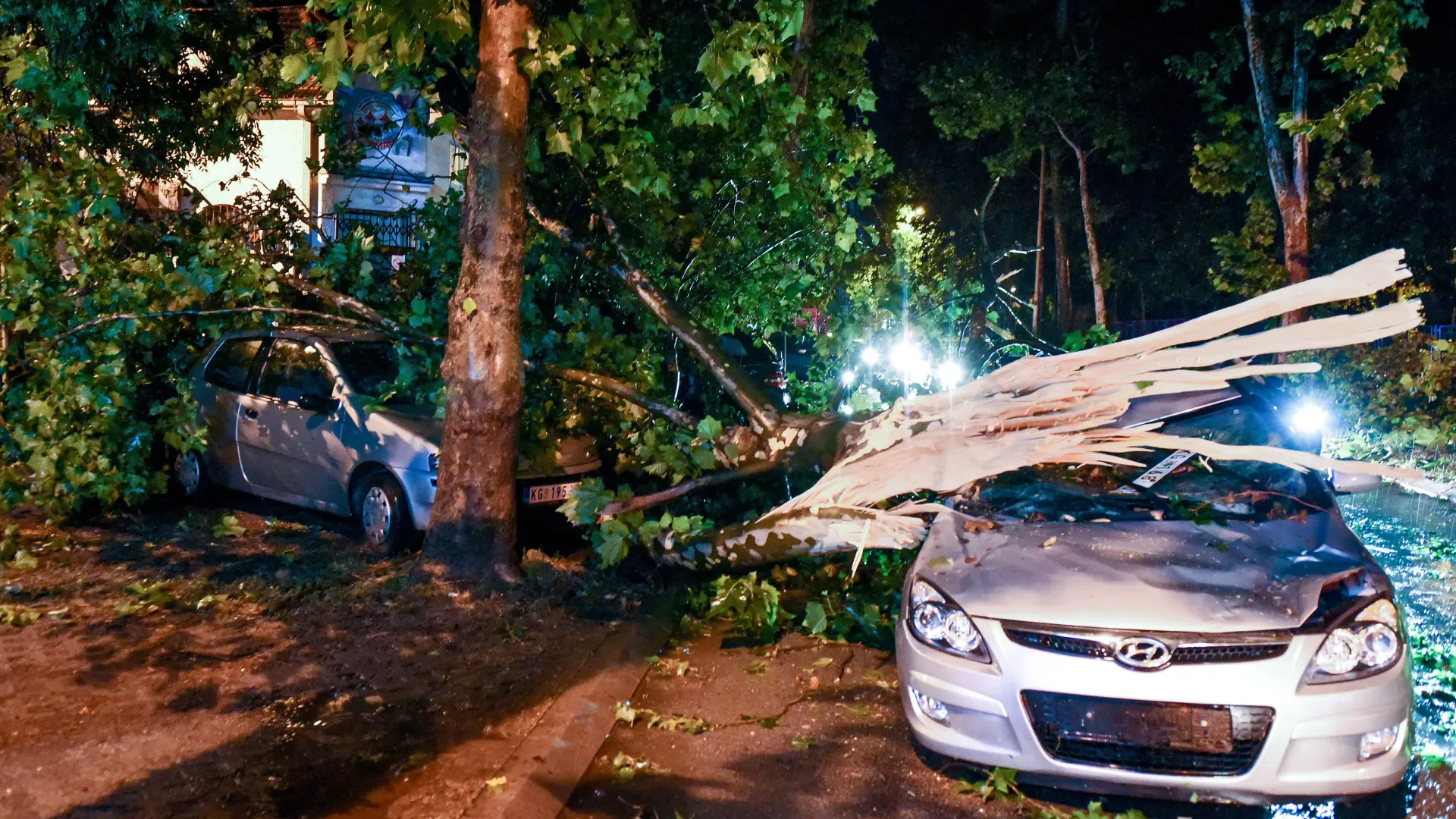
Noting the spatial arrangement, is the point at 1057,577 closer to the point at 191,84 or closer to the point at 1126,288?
the point at 191,84

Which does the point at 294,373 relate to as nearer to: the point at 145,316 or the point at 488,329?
the point at 145,316

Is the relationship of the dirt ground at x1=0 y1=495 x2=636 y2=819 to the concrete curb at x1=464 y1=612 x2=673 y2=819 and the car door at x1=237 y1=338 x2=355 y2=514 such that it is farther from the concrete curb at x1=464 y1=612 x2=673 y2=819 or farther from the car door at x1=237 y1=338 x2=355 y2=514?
the car door at x1=237 y1=338 x2=355 y2=514

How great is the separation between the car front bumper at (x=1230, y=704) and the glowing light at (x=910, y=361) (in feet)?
17.9

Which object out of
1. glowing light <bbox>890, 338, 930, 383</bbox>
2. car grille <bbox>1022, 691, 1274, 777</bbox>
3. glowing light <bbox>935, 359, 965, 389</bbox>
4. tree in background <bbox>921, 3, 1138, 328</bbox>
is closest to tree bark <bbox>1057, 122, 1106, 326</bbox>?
tree in background <bbox>921, 3, 1138, 328</bbox>

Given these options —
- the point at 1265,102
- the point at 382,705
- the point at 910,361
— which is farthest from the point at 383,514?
the point at 1265,102

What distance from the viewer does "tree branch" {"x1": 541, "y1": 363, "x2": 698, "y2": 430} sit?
7.18m

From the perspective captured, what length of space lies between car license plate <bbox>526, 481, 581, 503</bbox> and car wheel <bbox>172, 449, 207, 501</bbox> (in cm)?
347

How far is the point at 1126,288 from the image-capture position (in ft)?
148

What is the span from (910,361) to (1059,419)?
699 cm

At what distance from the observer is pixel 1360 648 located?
372 cm

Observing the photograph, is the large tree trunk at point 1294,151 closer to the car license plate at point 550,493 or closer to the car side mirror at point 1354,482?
the car side mirror at point 1354,482

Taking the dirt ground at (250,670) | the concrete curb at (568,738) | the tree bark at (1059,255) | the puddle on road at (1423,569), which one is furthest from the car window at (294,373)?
the tree bark at (1059,255)

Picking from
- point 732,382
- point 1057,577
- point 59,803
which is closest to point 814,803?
point 1057,577

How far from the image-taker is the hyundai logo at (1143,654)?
12.0 ft
